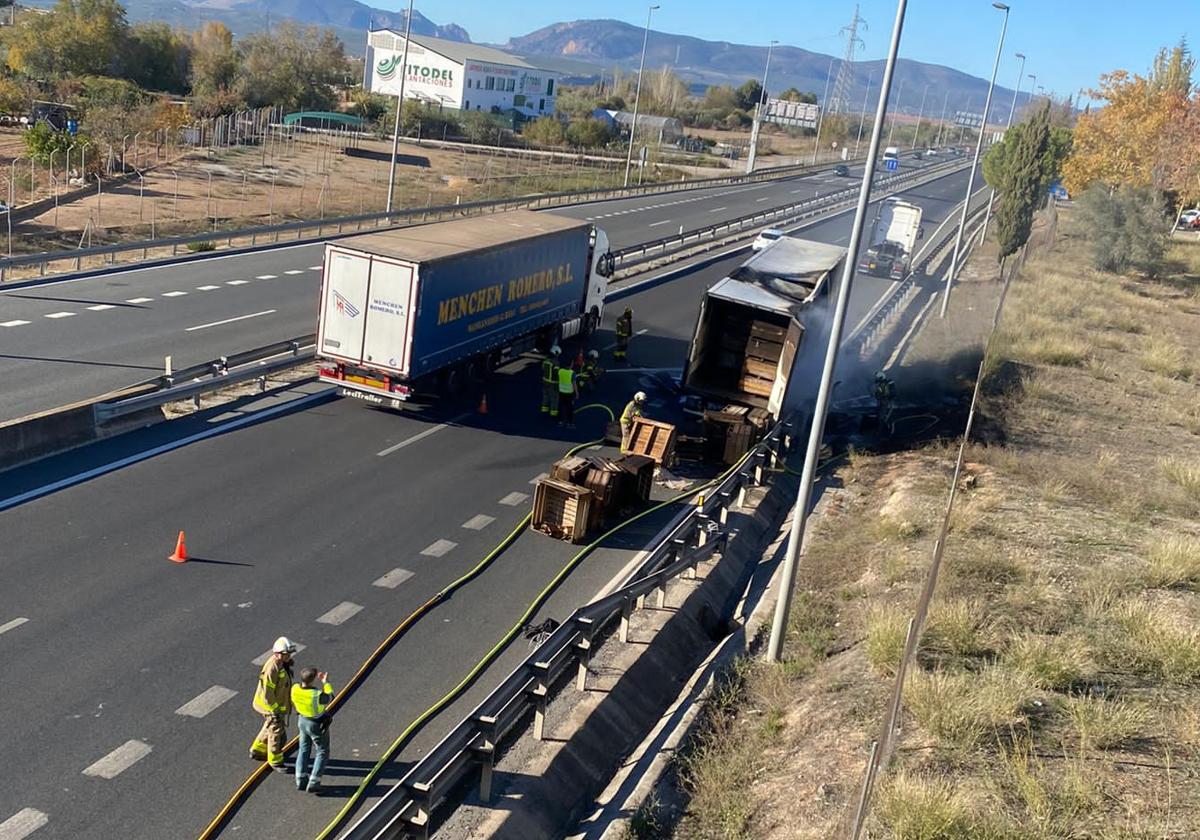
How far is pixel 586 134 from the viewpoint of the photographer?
101 metres

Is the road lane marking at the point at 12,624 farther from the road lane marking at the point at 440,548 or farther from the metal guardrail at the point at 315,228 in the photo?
the metal guardrail at the point at 315,228

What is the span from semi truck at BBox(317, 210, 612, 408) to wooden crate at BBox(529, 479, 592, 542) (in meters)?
4.83

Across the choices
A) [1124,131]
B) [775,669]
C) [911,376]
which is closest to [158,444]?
[775,669]

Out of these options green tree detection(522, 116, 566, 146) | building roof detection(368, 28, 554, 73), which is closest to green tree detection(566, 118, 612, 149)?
green tree detection(522, 116, 566, 146)

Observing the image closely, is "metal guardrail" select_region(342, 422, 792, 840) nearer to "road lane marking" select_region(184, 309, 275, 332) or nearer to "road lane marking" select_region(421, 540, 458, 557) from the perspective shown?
"road lane marking" select_region(421, 540, 458, 557)

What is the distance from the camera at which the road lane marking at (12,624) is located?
1093 centimetres

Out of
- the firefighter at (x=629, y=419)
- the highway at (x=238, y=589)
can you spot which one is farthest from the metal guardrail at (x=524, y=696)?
the firefighter at (x=629, y=419)

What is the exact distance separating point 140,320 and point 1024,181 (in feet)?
115

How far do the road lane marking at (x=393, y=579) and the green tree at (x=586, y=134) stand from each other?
91.7m

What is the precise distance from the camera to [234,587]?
12.6 meters

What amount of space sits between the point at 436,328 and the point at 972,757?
1292cm

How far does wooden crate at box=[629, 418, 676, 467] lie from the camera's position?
62.7 ft

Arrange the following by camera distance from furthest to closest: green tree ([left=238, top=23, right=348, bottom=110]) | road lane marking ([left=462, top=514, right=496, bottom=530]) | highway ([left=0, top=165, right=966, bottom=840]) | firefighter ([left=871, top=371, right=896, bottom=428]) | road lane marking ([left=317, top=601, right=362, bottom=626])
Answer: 1. green tree ([left=238, top=23, right=348, bottom=110])
2. firefighter ([left=871, top=371, right=896, bottom=428])
3. road lane marking ([left=462, top=514, right=496, bottom=530])
4. road lane marking ([left=317, top=601, right=362, bottom=626])
5. highway ([left=0, top=165, right=966, bottom=840])

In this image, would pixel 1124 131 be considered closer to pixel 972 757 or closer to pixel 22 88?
pixel 972 757
